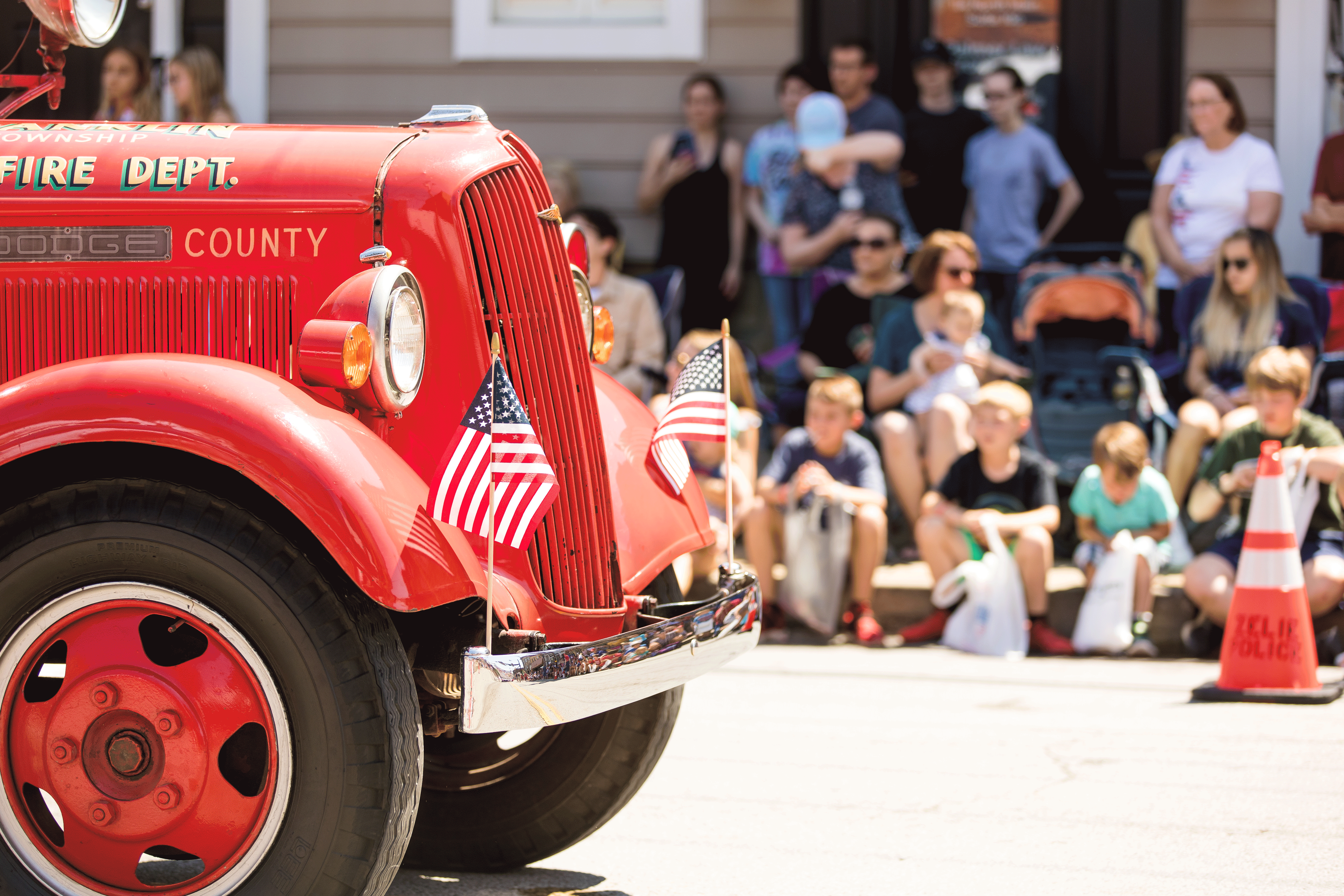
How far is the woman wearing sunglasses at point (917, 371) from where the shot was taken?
300 inches

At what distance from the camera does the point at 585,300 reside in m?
4.28

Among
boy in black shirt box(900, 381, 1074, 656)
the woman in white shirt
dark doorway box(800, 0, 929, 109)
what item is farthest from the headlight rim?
dark doorway box(800, 0, 929, 109)

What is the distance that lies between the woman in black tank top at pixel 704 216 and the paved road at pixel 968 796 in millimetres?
3352

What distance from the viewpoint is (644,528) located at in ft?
12.7

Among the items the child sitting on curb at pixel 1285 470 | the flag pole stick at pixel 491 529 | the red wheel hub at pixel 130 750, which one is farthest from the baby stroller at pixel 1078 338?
the red wheel hub at pixel 130 750

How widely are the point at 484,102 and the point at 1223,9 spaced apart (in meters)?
4.39

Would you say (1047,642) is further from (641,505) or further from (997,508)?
(641,505)

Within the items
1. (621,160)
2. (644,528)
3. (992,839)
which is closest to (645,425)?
(644,528)

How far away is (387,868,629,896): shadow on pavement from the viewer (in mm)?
3783

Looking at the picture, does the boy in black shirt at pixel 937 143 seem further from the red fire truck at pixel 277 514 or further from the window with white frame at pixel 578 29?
the red fire truck at pixel 277 514

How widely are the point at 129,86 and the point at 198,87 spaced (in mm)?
387

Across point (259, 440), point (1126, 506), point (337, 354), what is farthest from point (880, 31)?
point (259, 440)

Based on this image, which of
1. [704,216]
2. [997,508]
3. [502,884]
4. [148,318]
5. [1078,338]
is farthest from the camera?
[704,216]

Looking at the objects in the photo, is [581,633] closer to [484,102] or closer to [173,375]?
[173,375]
